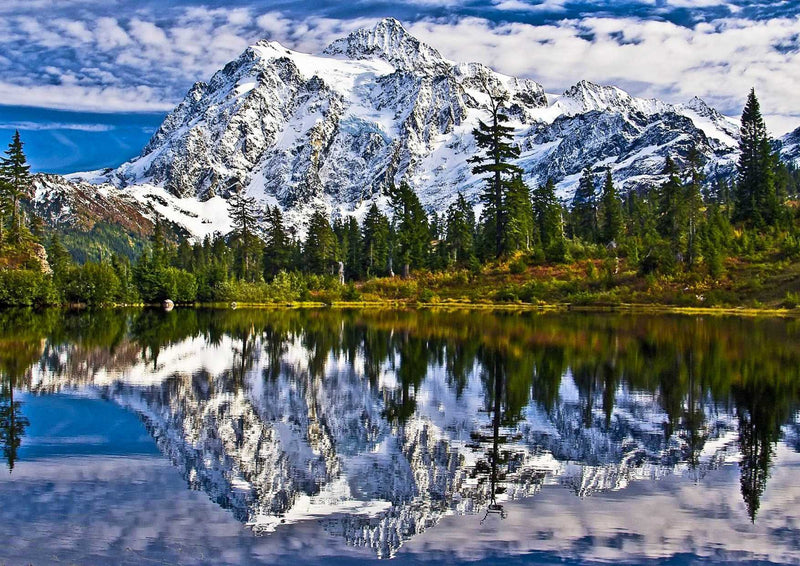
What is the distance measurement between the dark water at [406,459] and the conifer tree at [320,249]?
89514 millimetres

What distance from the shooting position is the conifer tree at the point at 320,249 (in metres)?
123

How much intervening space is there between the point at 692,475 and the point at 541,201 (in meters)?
105

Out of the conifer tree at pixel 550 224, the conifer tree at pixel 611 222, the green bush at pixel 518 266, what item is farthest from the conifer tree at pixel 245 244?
the conifer tree at pixel 611 222

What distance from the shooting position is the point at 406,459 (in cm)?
1612

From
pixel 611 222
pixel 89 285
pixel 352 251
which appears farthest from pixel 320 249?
pixel 611 222

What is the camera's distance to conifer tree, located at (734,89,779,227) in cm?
8344

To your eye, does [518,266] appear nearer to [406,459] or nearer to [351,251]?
[351,251]

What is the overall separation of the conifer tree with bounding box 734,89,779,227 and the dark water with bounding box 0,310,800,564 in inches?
2251

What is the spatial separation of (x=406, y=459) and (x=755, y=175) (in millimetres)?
83330

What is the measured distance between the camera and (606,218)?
3947 inches

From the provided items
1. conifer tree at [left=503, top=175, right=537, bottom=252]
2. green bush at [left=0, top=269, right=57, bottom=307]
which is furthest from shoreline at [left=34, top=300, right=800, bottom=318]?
conifer tree at [left=503, top=175, right=537, bottom=252]

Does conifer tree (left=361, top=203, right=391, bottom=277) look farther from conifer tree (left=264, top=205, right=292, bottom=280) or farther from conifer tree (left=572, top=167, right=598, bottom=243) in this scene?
conifer tree (left=572, top=167, right=598, bottom=243)

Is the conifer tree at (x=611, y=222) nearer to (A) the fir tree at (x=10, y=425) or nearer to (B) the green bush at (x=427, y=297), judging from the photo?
(B) the green bush at (x=427, y=297)

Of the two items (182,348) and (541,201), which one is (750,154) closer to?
(541,201)
